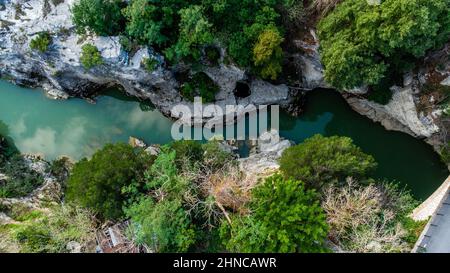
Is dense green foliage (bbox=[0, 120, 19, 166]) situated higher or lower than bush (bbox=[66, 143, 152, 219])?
higher

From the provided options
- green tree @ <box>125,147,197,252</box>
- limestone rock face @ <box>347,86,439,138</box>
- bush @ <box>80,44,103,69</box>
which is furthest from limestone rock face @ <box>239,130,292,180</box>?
bush @ <box>80,44,103,69</box>

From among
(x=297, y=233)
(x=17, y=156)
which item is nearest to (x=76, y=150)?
(x=17, y=156)

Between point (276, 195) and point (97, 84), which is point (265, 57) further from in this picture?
point (97, 84)

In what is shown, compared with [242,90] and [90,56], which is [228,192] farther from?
[90,56]

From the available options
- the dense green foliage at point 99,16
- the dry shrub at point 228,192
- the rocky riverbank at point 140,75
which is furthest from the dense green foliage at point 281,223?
the dense green foliage at point 99,16

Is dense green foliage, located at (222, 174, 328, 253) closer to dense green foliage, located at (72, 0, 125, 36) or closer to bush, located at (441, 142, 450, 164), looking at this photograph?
bush, located at (441, 142, 450, 164)

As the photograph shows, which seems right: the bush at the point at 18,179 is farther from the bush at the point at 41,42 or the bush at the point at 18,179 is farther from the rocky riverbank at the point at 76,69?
the bush at the point at 41,42
